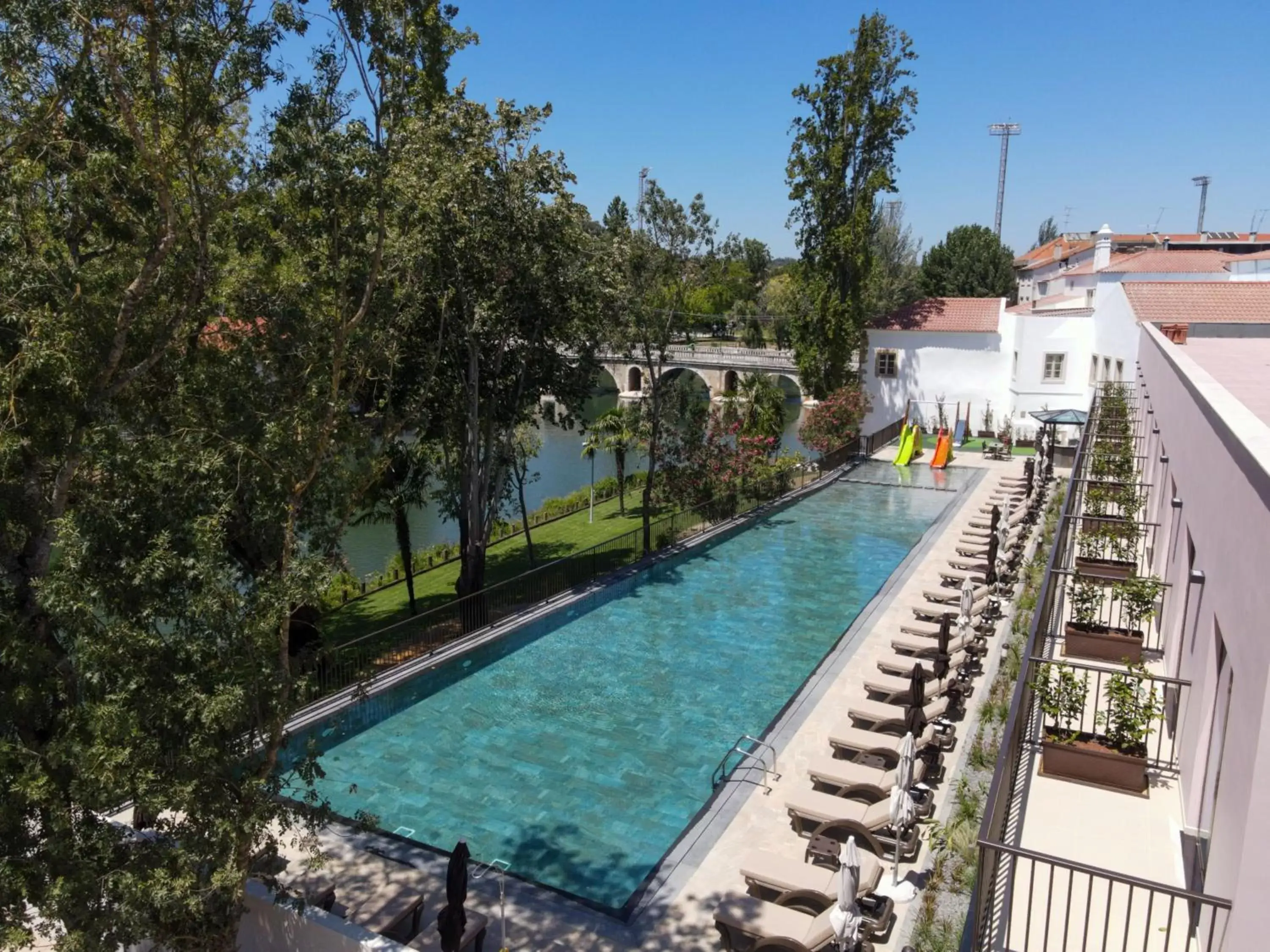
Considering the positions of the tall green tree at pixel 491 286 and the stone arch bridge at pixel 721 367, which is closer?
the tall green tree at pixel 491 286

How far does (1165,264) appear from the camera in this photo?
44.3 m

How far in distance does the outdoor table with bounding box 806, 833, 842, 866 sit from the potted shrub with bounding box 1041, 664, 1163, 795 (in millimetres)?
2125

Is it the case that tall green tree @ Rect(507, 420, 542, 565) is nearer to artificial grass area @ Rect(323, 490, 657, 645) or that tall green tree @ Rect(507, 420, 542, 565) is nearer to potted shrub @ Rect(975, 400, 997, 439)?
artificial grass area @ Rect(323, 490, 657, 645)

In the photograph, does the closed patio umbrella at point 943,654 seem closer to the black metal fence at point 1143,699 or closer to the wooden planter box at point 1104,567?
the wooden planter box at point 1104,567

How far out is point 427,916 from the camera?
28.2 ft

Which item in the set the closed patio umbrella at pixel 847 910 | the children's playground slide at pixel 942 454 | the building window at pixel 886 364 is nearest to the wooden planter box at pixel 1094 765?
the closed patio umbrella at pixel 847 910

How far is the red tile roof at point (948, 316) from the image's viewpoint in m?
37.0

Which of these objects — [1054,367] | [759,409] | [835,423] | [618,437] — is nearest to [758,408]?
[759,409]

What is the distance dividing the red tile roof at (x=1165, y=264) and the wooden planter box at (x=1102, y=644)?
3949cm

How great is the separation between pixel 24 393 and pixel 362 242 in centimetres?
339

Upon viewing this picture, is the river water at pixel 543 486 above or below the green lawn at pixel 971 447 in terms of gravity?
below

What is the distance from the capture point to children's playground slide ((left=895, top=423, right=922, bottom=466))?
106 ft

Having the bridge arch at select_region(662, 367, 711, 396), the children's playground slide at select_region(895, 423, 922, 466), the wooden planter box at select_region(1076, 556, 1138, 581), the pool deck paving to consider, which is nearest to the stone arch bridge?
the bridge arch at select_region(662, 367, 711, 396)

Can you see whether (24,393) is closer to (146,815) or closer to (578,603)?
(146,815)
